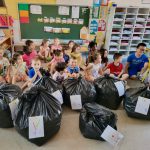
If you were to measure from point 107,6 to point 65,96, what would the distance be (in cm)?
393

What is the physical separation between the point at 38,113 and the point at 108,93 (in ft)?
2.46

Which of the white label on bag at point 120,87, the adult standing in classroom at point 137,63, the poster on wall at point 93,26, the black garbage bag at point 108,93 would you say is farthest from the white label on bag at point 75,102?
the poster on wall at point 93,26

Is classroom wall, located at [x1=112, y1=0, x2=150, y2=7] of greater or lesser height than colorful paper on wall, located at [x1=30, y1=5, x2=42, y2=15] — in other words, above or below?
above

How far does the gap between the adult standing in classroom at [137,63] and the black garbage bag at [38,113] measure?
2139mm

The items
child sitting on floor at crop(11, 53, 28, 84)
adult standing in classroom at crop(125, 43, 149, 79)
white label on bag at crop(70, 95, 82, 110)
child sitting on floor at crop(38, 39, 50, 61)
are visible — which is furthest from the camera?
child sitting on floor at crop(38, 39, 50, 61)

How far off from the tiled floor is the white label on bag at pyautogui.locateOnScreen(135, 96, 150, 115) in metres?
0.12

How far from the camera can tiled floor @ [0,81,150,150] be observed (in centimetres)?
126

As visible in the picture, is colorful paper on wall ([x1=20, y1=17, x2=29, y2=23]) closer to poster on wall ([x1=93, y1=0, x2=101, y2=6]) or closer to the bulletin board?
the bulletin board

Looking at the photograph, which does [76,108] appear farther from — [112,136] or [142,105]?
[142,105]

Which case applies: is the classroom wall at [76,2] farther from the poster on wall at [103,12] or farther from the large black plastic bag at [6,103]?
the large black plastic bag at [6,103]

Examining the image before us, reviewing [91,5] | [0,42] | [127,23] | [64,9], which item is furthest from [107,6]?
[0,42]

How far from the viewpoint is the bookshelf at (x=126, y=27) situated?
4859 millimetres

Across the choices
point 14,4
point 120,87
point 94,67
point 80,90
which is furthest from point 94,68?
point 14,4

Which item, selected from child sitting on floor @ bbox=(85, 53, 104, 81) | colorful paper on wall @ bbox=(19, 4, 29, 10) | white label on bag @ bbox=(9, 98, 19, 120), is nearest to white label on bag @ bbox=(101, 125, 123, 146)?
white label on bag @ bbox=(9, 98, 19, 120)
